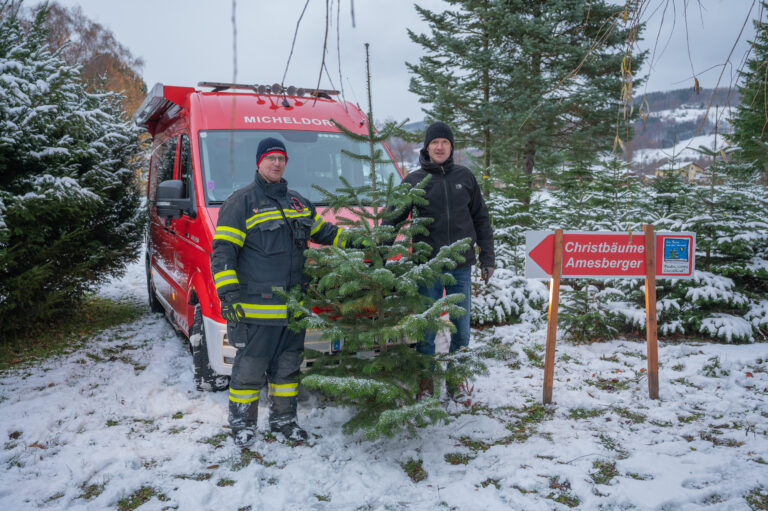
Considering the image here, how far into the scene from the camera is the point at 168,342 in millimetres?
6438

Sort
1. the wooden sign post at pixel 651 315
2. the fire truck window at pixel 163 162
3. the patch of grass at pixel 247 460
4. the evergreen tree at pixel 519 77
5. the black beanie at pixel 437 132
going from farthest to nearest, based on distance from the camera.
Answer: the evergreen tree at pixel 519 77
the fire truck window at pixel 163 162
the wooden sign post at pixel 651 315
the black beanie at pixel 437 132
the patch of grass at pixel 247 460

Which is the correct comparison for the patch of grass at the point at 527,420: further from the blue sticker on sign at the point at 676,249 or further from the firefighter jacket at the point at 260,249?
the firefighter jacket at the point at 260,249

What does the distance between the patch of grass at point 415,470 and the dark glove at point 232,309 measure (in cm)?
155

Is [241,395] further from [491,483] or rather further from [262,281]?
[491,483]

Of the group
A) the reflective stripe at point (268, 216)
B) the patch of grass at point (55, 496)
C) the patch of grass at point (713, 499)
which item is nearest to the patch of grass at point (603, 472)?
the patch of grass at point (713, 499)

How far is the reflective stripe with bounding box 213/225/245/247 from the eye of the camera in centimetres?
359

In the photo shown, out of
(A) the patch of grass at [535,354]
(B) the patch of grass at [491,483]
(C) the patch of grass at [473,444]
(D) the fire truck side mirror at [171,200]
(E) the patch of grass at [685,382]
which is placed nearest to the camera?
(B) the patch of grass at [491,483]

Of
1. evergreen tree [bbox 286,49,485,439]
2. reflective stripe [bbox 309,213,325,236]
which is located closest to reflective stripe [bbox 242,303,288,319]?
evergreen tree [bbox 286,49,485,439]

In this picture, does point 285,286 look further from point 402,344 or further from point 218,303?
point 402,344

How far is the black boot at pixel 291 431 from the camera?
149 inches

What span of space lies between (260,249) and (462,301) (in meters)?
1.76

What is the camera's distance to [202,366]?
4605 mm

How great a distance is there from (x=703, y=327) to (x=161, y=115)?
7.50 metres

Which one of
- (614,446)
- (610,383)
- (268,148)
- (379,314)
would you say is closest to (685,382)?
(610,383)
